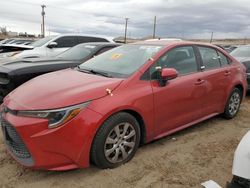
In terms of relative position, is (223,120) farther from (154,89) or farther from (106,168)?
(106,168)

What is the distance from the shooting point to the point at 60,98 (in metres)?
3.48

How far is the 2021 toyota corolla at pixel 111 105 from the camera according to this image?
3344 millimetres

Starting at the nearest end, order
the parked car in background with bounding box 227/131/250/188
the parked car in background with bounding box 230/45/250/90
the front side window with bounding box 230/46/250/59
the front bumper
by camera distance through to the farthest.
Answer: the parked car in background with bounding box 227/131/250/188
the front bumper
the parked car in background with bounding box 230/45/250/90
the front side window with bounding box 230/46/250/59

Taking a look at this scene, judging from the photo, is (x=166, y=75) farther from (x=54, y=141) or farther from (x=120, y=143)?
(x=54, y=141)

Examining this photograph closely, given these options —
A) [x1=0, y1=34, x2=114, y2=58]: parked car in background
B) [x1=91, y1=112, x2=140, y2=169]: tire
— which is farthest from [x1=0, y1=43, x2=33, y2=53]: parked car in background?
[x1=91, y1=112, x2=140, y2=169]: tire

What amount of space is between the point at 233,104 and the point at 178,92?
78.8 inches

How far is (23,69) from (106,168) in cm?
316

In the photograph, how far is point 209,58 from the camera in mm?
5434

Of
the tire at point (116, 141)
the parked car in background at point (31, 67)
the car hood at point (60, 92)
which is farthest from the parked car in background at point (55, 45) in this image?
the tire at point (116, 141)

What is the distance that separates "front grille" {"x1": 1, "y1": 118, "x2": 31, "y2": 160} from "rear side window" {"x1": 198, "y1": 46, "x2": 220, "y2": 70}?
3171 mm

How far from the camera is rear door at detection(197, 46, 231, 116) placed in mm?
5148

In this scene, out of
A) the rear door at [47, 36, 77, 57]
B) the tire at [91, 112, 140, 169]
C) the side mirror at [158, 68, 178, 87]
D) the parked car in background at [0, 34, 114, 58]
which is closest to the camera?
the tire at [91, 112, 140, 169]

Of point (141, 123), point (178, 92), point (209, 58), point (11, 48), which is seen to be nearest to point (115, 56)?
point (178, 92)

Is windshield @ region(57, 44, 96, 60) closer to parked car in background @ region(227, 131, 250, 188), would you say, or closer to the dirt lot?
the dirt lot
